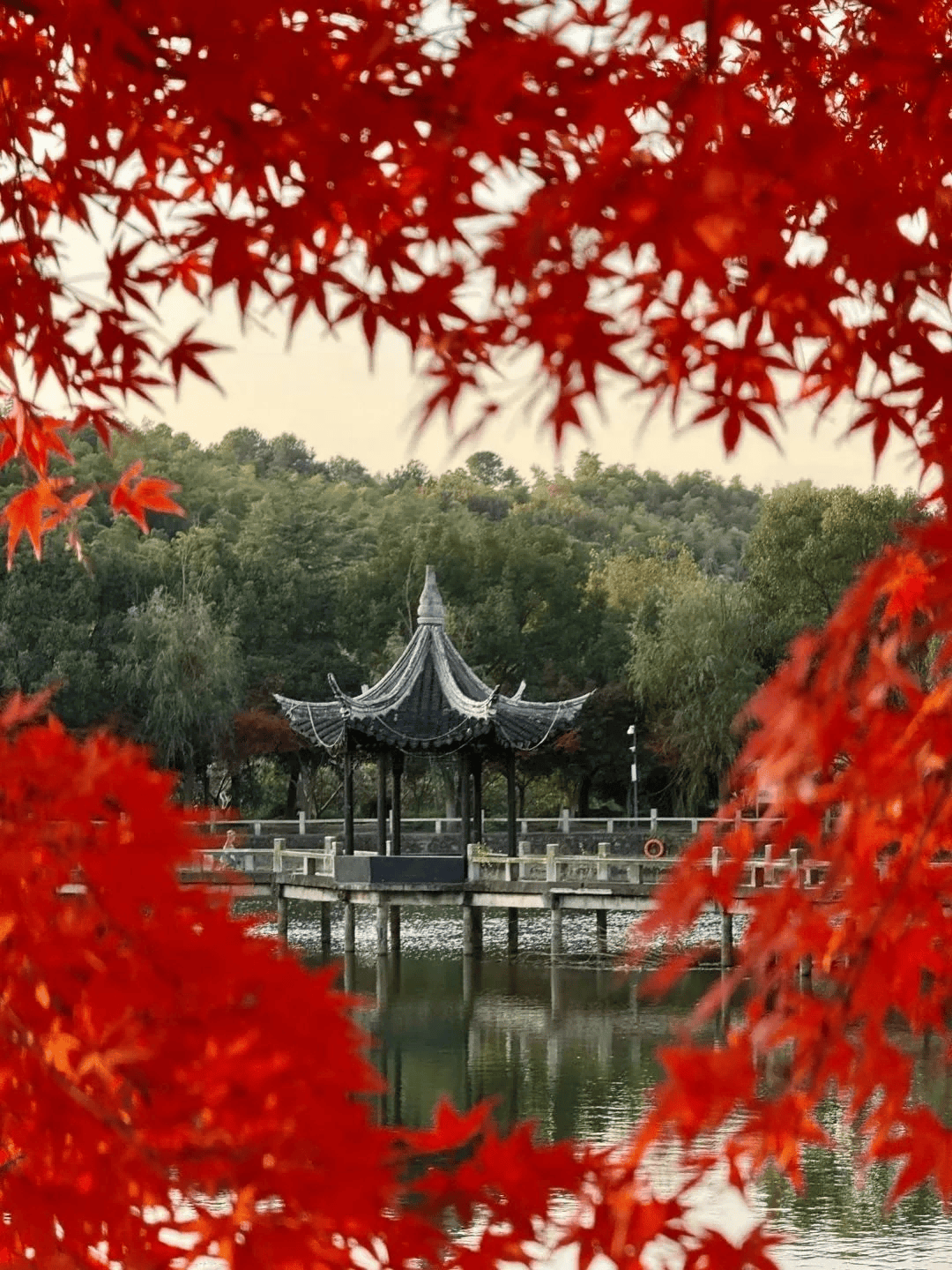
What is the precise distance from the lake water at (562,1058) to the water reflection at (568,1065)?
0.05 ft

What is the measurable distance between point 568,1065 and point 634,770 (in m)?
16.6

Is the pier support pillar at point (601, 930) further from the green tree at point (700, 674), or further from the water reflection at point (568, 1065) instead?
the green tree at point (700, 674)

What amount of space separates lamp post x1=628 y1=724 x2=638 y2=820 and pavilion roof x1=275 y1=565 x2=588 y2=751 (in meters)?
9.21

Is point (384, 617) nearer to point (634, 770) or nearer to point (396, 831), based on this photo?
point (634, 770)

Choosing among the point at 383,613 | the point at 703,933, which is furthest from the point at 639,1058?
the point at 383,613

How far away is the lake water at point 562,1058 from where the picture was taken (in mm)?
9984

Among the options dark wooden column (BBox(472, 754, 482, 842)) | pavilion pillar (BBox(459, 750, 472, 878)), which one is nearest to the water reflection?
pavilion pillar (BBox(459, 750, 472, 878))

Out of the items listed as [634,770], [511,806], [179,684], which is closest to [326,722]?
[511,806]

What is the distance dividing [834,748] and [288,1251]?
81 centimetres

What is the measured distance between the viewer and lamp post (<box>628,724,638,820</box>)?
Result: 103ft

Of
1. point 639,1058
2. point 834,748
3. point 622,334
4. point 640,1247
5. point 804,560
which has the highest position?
point 804,560

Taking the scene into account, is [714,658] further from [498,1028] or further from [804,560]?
[498,1028]

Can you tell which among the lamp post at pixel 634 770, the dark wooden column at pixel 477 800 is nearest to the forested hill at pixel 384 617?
the lamp post at pixel 634 770

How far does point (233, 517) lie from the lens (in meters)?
40.8
